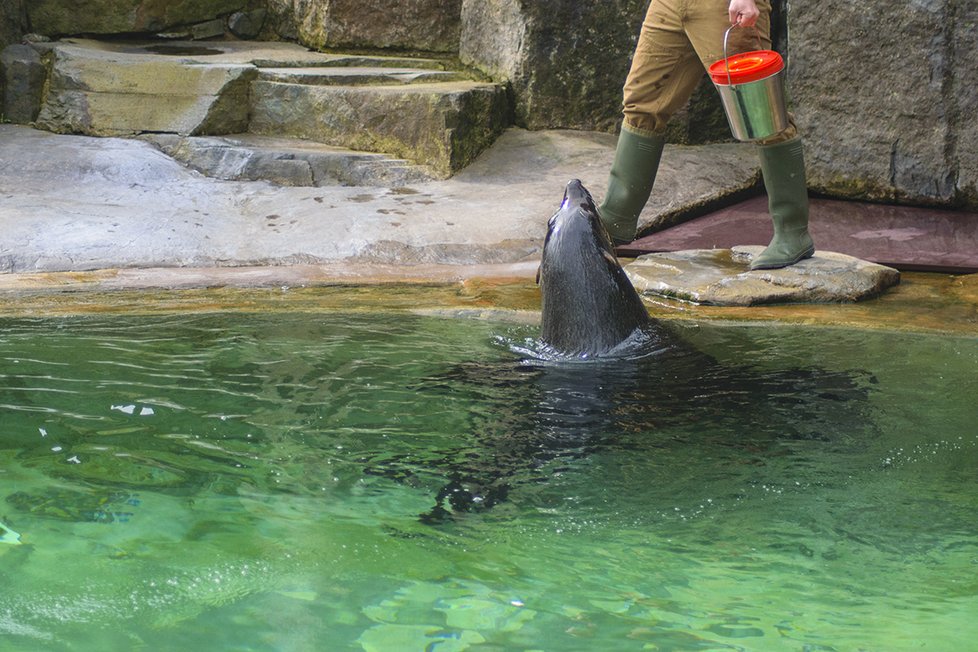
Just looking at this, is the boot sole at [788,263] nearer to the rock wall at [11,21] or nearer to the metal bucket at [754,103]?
the metal bucket at [754,103]

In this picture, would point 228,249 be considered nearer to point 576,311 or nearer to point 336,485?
point 576,311

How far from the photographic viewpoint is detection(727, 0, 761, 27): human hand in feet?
14.2

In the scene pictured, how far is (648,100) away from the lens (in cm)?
493

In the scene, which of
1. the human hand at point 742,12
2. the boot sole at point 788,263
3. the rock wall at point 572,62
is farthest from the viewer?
the rock wall at point 572,62

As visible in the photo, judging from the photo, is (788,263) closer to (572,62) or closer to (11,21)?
(572,62)

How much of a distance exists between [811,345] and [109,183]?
13.1ft

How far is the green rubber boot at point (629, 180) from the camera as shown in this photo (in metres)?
5.01

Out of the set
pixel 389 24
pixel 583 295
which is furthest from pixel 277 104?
pixel 583 295

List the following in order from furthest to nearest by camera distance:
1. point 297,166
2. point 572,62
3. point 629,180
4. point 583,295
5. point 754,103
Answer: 1. point 572,62
2. point 297,166
3. point 629,180
4. point 754,103
5. point 583,295

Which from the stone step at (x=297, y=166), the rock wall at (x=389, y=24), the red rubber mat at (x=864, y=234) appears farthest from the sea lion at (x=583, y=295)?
the rock wall at (x=389, y=24)

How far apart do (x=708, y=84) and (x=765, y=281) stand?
2.75 meters

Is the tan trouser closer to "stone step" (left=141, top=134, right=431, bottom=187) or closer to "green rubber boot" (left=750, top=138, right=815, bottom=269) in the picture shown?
"green rubber boot" (left=750, top=138, right=815, bottom=269)

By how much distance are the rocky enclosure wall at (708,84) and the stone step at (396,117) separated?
1.32 ft

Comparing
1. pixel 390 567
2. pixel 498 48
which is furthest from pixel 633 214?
pixel 390 567
